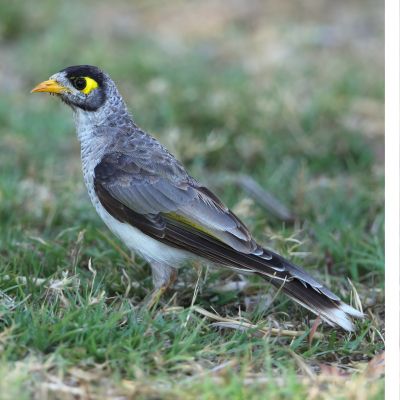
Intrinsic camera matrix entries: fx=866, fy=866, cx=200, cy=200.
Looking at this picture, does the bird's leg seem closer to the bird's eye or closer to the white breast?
the white breast

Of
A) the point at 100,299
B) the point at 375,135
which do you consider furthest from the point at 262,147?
the point at 100,299

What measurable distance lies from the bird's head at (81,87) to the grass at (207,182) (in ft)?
3.18

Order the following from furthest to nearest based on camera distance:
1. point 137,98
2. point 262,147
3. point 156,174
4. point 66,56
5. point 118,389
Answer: point 66,56 → point 137,98 → point 262,147 → point 156,174 → point 118,389

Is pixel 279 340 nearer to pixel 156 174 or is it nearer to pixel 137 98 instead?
pixel 156 174

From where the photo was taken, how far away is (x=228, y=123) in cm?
879

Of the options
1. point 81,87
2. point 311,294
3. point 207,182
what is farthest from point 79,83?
point 311,294

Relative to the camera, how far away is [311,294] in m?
5.42

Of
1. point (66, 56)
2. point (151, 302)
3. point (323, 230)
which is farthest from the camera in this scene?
point (66, 56)

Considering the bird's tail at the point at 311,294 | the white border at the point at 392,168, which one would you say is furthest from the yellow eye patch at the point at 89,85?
the white border at the point at 392,168

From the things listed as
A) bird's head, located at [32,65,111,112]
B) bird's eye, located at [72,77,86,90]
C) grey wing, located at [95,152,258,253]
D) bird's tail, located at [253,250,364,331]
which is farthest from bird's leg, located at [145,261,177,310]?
bird's eye, located at [72,77,86,90]

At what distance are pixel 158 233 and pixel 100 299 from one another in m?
0.76

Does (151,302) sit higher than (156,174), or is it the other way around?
(156,174)

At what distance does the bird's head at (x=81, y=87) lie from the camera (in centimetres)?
615

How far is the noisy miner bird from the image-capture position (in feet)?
17.7
